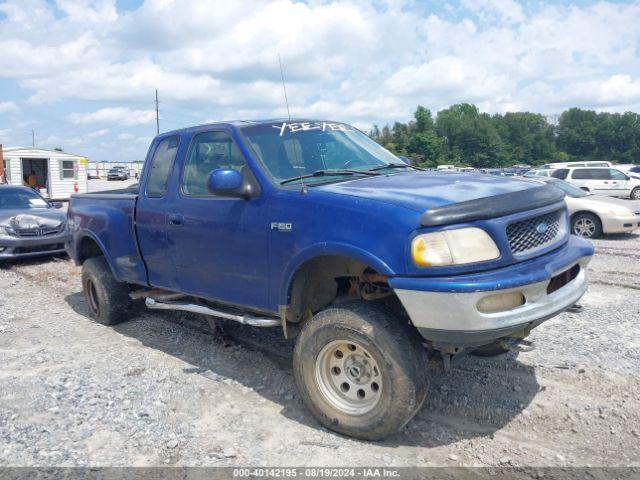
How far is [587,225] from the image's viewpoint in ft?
41.5

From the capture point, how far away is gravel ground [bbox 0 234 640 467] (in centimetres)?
352

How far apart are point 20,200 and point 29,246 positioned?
1.73 m

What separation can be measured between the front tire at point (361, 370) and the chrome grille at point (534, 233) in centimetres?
84

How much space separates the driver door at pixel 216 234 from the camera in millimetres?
4125

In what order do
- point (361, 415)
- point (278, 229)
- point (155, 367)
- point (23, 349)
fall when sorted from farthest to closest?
1. point (23, 349)
2. point (155, 367)
3. point (278, 229)
4. point (361, 415)

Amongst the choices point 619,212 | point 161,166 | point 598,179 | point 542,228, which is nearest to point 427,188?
point 542,228

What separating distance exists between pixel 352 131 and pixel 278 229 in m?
1.70

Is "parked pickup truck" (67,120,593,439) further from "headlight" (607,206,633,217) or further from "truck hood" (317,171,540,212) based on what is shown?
"headlight" (607,206,633,217)

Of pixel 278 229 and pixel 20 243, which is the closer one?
pixel 278 229

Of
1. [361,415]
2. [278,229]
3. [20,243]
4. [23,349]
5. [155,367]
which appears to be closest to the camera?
[361,415]

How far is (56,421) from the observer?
3943 millimetres

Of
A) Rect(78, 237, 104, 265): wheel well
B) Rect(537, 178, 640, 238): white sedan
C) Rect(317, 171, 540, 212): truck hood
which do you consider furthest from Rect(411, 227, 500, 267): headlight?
Rect(537, 178, 640, 238): white sedan

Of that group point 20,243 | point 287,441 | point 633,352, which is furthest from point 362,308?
point 20,243

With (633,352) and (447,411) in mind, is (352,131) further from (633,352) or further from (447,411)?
(633,352)
